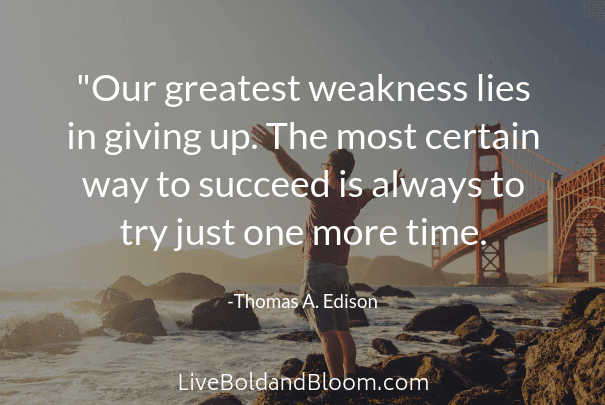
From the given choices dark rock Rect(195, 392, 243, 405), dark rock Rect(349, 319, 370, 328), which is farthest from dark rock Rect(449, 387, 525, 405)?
dark rock Rect(349, 319, 370, 328)

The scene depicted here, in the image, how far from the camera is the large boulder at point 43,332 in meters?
8.30

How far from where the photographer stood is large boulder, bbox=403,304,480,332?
11008 millimetres

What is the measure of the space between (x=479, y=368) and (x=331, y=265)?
10.4 ft

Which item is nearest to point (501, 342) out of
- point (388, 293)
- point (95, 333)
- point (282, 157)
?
point (282, 157)

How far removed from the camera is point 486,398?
3.32 meters

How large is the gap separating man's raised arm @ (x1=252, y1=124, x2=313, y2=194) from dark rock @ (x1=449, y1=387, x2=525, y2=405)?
2197 millimetres

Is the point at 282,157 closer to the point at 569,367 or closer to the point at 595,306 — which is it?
the point at 569,367

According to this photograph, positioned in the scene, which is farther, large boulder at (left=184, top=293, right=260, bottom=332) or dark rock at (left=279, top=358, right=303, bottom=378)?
large boulder at (left=184, top=293, right=260, bottom=332)

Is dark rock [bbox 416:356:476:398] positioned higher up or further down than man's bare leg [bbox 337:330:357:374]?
further down

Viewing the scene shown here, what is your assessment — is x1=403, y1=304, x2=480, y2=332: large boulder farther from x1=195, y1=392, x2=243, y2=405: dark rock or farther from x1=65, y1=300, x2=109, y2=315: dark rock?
x1=65, y1=300, x2=109, y2=315: dark rock

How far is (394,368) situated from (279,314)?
10.3m

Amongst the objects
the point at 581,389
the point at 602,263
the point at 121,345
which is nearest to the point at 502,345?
the point at 581,389

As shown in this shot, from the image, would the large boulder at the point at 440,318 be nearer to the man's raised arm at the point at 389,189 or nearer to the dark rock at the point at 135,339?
the dark rock at the point at 135,339

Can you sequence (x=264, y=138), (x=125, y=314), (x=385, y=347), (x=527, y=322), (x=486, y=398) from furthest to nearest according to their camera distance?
(x=527, y=322)
(x=125, y=314)
(x=385, y=347)
(x=486, y=398)
(x=264, y=138)
